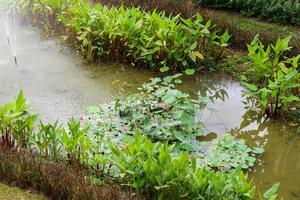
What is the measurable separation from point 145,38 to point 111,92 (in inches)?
39.3

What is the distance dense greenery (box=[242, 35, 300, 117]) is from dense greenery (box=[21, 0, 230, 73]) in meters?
0.88

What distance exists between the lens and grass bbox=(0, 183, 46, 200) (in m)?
3.76

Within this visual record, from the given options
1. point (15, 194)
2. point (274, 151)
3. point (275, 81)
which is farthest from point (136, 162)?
point (275, 81)

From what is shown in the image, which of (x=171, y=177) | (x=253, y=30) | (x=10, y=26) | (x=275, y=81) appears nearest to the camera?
(x=171, y=177)

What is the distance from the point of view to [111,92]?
6.11m

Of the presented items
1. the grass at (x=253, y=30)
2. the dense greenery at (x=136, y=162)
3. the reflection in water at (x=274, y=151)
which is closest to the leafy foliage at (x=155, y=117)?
the dense greenery at (x=136, y=162)

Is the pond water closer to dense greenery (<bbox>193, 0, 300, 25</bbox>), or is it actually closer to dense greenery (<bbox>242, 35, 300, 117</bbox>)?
dense greenery (<bbox>242, 35, 300, 117</bbox>)

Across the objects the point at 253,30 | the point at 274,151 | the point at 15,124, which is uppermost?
the point at 253,30

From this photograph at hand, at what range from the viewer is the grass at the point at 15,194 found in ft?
12.3

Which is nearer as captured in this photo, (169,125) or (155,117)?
(169,125)

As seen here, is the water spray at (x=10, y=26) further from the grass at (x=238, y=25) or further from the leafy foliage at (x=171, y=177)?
the leafy foliage at (x=171, y=177)

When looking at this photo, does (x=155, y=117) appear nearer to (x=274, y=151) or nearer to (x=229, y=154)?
(x=229, y=154)

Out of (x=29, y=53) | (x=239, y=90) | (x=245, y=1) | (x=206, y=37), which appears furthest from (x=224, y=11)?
(x=29, y=53)

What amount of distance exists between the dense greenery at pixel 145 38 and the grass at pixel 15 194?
3137 millimetres
